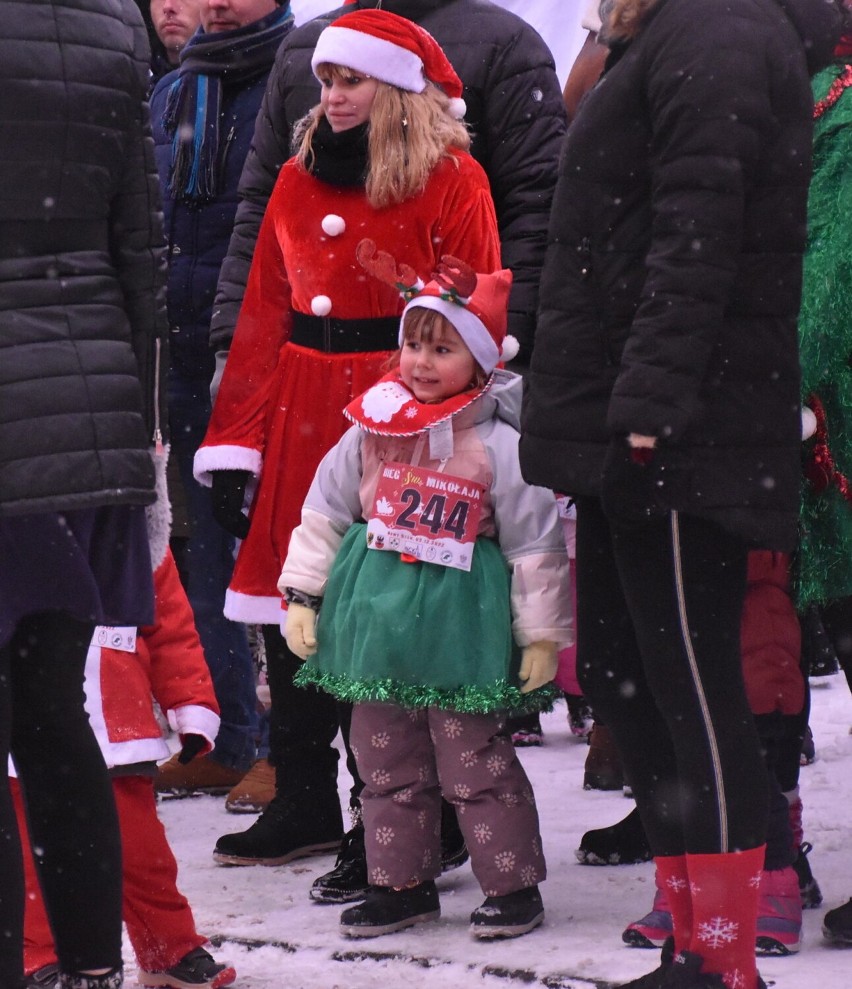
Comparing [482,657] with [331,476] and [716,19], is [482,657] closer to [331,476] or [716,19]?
[331,476]

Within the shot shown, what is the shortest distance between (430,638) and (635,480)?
0.82 m

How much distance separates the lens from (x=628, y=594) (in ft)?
9.56

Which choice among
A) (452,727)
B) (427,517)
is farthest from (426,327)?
(452,727)

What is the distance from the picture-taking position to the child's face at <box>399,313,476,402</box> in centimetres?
360

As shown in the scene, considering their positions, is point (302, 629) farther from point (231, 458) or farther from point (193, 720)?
point (231, 458)

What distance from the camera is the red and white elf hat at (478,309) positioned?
11.7ft

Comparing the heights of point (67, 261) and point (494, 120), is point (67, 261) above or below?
below

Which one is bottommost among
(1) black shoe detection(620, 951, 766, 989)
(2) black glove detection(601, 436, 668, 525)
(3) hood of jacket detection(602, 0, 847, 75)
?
(1) black shoe detection(620, 951, 766, 989)

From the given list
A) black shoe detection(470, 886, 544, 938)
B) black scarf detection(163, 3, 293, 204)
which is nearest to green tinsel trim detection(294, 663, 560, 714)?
black shoe detection(470, 886, 544, 938)

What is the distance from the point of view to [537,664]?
3479 mm

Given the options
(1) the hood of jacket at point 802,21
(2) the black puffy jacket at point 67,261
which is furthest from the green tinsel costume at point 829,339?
(2) the black puffy jacket at point 67,261

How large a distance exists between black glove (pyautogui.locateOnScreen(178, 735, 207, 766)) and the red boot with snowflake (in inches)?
38.7

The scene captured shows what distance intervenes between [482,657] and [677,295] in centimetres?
101

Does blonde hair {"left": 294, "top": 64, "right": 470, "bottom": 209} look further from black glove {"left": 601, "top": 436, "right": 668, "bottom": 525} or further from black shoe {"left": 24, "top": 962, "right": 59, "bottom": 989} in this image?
black shoe {"left": 24, "top": 962, "right": 59, "bottom": 989}
